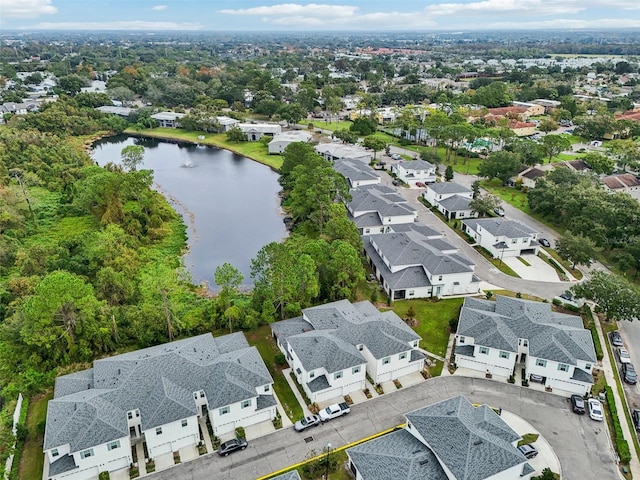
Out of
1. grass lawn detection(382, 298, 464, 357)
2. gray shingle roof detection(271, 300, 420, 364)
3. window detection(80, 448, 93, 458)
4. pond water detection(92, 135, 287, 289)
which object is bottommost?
pond water detection(92, 135, 287, 289)

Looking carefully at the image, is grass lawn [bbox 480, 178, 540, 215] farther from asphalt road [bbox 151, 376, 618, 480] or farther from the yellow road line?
the yellow road line

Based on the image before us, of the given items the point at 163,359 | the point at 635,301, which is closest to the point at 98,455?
the point at 163,359

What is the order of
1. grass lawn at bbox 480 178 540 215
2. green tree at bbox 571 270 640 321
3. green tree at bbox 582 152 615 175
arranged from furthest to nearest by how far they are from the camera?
green tree at bbox 582 152 615 175 → grass lawn at bbox 480 178 540 215 → green tree at bbox 571 270 640 321

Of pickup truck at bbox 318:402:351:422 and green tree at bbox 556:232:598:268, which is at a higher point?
green tree at bbox 556:232:598:268

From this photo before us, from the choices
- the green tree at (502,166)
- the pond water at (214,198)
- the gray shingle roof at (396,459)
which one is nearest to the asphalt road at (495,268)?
the green tree at (502,166)

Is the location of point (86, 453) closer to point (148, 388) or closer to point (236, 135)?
point (148, 388)

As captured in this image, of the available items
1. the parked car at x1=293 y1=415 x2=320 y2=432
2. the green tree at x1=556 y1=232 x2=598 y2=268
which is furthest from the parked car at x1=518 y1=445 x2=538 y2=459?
the green tree at x1=556 y1=232 x2=598 y2=268

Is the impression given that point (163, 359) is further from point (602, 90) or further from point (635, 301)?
point (602, 90)
